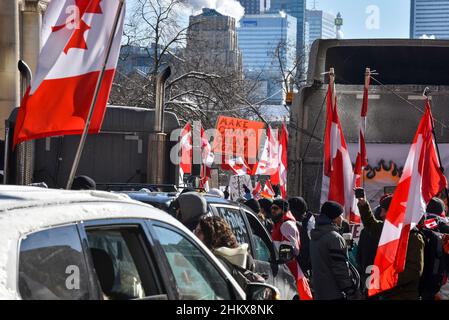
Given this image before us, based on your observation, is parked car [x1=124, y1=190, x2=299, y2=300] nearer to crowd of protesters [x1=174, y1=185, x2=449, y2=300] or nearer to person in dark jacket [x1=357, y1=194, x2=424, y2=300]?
crowd of protesters [x1=174, y1=185, x2=449, y2=300]

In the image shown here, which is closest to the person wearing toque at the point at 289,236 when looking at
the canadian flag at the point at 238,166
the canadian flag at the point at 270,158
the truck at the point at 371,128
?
the truck at the point at 371,128

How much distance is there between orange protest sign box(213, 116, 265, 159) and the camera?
28.9m

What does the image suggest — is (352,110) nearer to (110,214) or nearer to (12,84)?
(110,214)

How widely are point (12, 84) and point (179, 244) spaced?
2598cm

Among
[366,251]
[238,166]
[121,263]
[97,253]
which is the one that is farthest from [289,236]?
[238,166]

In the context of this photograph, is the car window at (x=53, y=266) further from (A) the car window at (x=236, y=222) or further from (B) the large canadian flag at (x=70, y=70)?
(A) the car window at (x=236, y=222)

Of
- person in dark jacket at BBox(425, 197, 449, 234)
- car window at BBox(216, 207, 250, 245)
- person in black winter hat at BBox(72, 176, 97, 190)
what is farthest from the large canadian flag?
person in dark jacket at BBox(425, 197, 449, 234)

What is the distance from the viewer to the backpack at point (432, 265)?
992cm

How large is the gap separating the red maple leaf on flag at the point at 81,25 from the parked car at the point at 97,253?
11.8 ft

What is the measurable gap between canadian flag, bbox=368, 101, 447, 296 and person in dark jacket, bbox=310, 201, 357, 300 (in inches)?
29.1

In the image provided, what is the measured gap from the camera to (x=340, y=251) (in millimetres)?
9906
